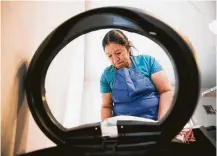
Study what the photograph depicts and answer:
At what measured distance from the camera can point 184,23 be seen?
5.39 feet

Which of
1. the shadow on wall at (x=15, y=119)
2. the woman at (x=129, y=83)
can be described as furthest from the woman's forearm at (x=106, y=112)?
the shadow on wall at (x=15, y=119)

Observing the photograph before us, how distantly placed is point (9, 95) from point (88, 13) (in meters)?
0.22

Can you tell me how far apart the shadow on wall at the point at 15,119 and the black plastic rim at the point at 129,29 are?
0.20ft

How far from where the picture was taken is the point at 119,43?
26.3 inches

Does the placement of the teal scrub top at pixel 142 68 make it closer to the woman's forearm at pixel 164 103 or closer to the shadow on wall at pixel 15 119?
the woman's forearm at pixel 164 103

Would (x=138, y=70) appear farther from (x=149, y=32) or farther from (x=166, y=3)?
(x=166, y=3)

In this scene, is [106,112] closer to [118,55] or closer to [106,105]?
[106,105]

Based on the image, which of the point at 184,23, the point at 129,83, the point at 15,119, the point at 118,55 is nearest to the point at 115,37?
the point at 118,55

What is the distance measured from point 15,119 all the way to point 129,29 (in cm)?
30

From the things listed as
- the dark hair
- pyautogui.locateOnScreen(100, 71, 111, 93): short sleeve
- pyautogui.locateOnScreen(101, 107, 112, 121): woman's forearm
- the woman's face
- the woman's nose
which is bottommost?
pyautogui.locateOnScreen(101, 107, 112, 121): woman's forearm

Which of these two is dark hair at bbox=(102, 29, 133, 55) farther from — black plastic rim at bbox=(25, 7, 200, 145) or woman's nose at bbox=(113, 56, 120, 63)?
black plastic rim at bbox=(25, 7, 200, 145)

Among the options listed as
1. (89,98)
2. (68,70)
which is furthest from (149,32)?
(89,98)

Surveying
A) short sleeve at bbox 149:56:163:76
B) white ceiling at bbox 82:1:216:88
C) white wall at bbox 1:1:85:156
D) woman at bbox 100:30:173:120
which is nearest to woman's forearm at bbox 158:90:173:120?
woman at bbox 100:30:173:120

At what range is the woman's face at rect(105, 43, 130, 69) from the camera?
66 cm
